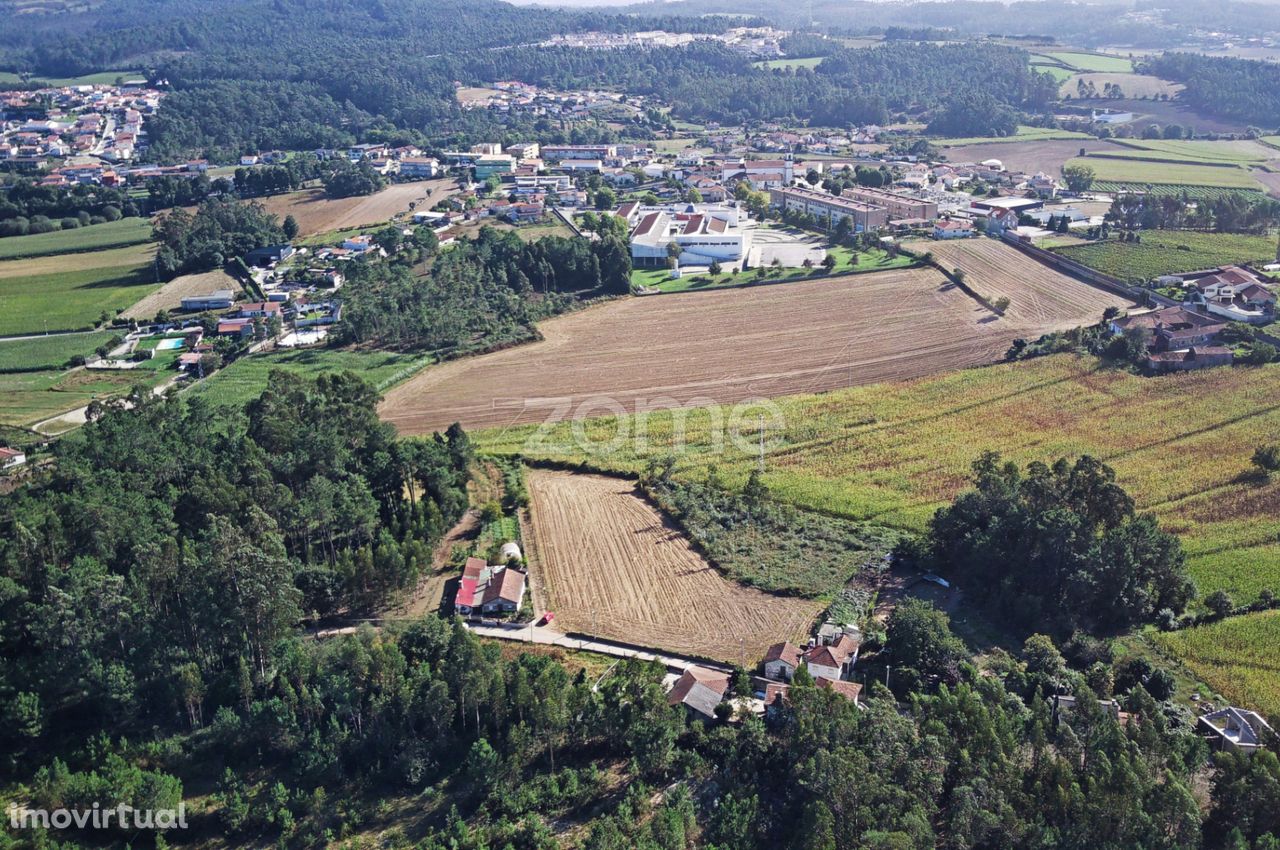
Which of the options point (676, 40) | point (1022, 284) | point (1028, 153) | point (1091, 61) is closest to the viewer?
Answer: point (1022, 284)

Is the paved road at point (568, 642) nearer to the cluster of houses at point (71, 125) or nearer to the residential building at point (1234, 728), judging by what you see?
the residential building at point (1234, 728)

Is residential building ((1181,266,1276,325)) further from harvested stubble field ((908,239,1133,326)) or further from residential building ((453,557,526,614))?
residential building ((453,557,526,614))

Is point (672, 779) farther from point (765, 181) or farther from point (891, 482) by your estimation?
point (765, 181)

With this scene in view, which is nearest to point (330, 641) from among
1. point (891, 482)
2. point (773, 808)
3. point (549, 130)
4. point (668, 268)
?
point (773, 808)

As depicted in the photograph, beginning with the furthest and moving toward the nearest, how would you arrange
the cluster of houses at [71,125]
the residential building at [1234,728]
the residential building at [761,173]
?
1. the cluster of houses at [71,125]
2. the residential building at [761,173]
3. the residential building at [1234,728]

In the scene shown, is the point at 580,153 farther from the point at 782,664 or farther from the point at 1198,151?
the point at 782,664

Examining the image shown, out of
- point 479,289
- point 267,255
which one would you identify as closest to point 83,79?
point 267,255

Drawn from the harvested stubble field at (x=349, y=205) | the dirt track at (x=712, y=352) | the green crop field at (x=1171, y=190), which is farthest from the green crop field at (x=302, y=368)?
the green crop field at (x=1171, y=190)
